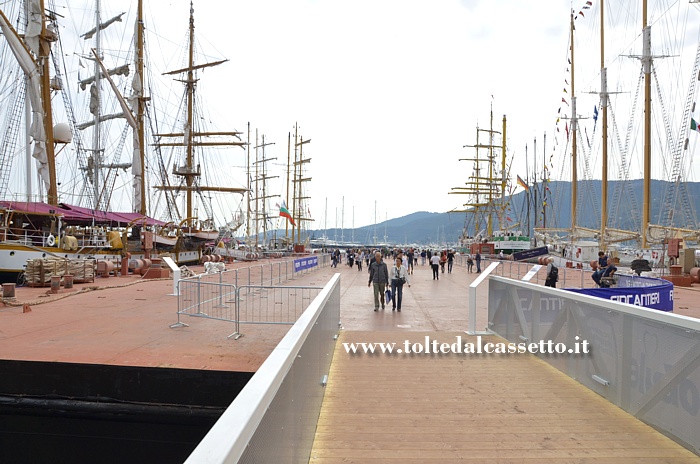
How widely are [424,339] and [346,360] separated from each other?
2.29m

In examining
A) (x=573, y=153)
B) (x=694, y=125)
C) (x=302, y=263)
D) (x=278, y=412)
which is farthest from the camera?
(x=573, y=153)

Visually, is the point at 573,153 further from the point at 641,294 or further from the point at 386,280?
the point at 641,294

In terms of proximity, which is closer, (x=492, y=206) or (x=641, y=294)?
(x=641, y=294)

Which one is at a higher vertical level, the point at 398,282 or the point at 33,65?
the point at 33,65

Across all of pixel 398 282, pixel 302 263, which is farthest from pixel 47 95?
pixel 398 282

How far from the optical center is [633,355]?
517 cm

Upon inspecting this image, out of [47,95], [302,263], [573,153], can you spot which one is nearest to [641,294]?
[302,263]

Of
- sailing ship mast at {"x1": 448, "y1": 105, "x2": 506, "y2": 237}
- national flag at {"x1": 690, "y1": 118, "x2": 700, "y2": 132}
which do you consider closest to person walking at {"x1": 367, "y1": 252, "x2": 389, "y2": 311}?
national flag at {"x1": 690, "y1": 118, "x2": 700, "y2": 132}

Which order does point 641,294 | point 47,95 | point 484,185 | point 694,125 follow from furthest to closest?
point 484,185, point 47,95, point 694,125, point 641,294

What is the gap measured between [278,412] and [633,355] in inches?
162

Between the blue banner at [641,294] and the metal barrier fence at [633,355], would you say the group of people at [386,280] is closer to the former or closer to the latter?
the blue banner at [641,294]

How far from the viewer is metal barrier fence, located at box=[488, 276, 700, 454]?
14.4 ft

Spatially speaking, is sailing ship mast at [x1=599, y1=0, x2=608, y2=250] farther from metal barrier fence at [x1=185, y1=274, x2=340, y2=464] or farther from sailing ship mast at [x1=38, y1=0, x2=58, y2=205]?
metal barrier fence at [x1=185, y1=274, x2=340, y2=464]

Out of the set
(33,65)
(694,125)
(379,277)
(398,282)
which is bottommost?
(398,282)
